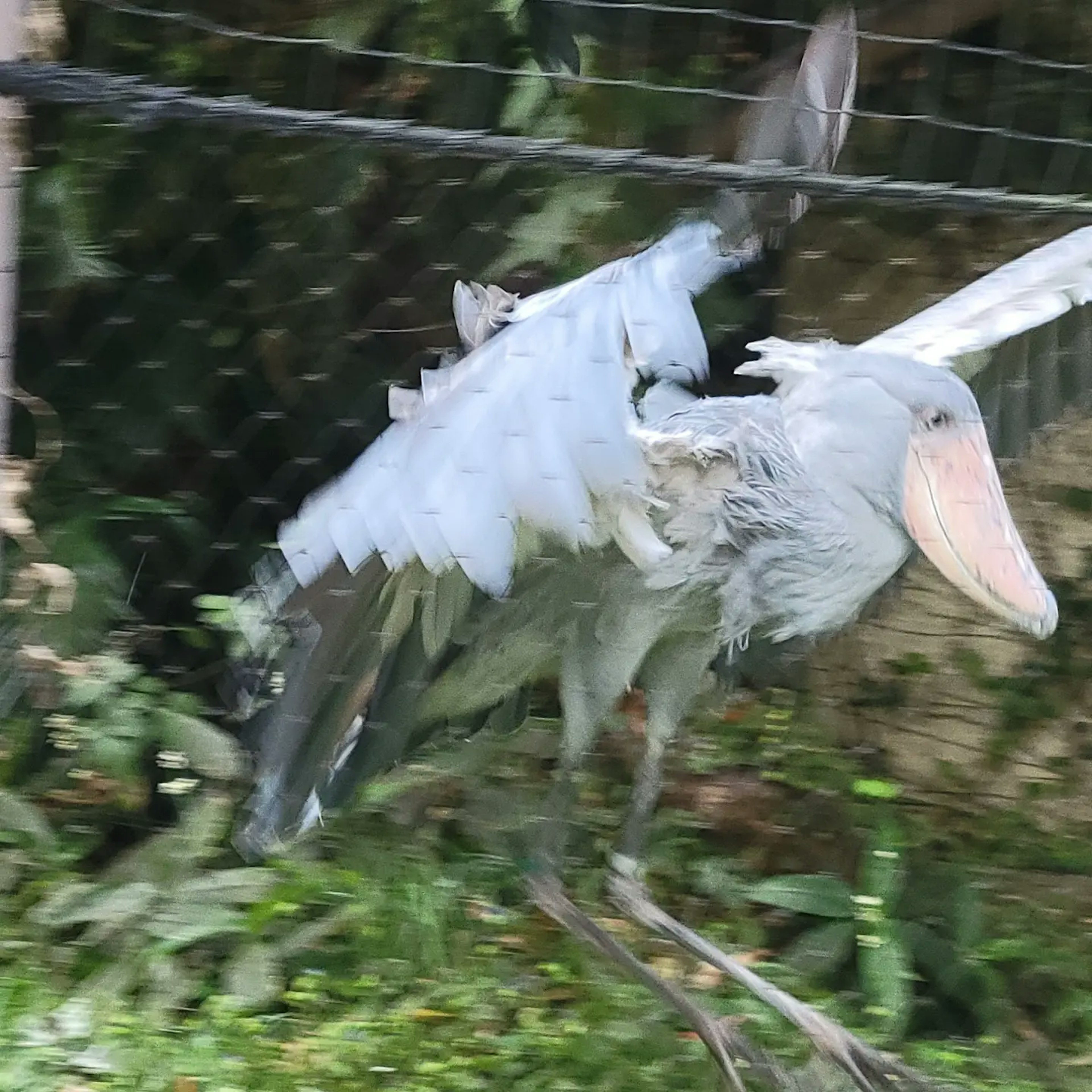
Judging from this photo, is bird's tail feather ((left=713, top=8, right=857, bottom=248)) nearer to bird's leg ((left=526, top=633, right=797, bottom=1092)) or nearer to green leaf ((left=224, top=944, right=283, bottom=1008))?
bird's leg ((left=526, top=633, right=797, bottom=1092))

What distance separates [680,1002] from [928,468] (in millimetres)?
561

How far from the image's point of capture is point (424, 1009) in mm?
1408

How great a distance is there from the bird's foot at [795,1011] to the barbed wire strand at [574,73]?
0.78 m

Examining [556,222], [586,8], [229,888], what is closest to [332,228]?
[556,222]

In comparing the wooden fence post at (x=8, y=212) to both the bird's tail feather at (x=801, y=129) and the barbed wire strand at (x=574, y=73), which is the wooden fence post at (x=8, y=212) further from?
the bird's tail feather at (x=801, y=129)

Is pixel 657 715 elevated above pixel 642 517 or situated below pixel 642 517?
below

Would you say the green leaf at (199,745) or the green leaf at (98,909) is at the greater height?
the green leaf at (199,745)

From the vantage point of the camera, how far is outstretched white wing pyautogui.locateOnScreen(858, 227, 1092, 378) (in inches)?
48.5

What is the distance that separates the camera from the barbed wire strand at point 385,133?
39.3 inches

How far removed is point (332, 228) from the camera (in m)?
1.38

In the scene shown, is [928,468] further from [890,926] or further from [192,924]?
[192,924]

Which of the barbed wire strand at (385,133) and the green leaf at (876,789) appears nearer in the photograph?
the barbed wire strand at (385,133)

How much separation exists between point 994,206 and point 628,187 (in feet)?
1.25

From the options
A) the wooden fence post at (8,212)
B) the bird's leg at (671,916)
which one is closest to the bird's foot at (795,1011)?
the bird's leg at (671,916)
